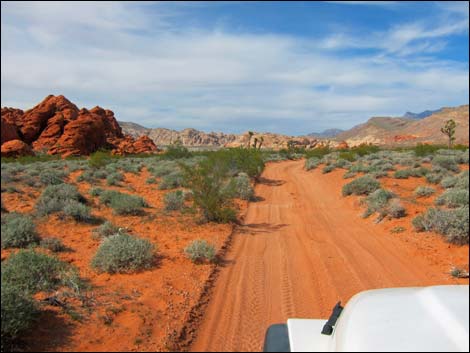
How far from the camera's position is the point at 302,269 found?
695cm

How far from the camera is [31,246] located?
20.9ft

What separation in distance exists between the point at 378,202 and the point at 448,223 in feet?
11.9

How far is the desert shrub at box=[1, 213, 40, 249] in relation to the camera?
5.12m

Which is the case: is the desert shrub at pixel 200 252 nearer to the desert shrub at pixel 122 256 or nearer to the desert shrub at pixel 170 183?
the desert shrub at pixel 122 256

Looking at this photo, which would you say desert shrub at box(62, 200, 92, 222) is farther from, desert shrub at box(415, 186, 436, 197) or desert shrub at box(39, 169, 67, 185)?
desert shrub at box(415, 186, 436, 197)

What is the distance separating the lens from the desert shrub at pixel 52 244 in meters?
7.08

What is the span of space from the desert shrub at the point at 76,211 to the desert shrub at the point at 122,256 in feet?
9.03

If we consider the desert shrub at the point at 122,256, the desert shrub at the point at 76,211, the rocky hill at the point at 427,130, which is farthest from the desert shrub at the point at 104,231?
the rocky hill at the point at 427,130

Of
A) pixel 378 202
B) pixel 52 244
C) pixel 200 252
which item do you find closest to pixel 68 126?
pixel 52 244

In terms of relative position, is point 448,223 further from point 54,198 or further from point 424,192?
point 54,198

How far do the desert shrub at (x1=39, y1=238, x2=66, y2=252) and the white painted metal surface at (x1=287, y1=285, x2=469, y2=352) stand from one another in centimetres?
608

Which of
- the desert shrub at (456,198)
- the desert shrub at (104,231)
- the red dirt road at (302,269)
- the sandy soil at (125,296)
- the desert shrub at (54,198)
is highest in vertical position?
the desert shrub at (54,198)

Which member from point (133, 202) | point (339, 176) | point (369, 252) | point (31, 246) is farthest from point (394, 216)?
point (339, 176)

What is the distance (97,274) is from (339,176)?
18.0 metres
